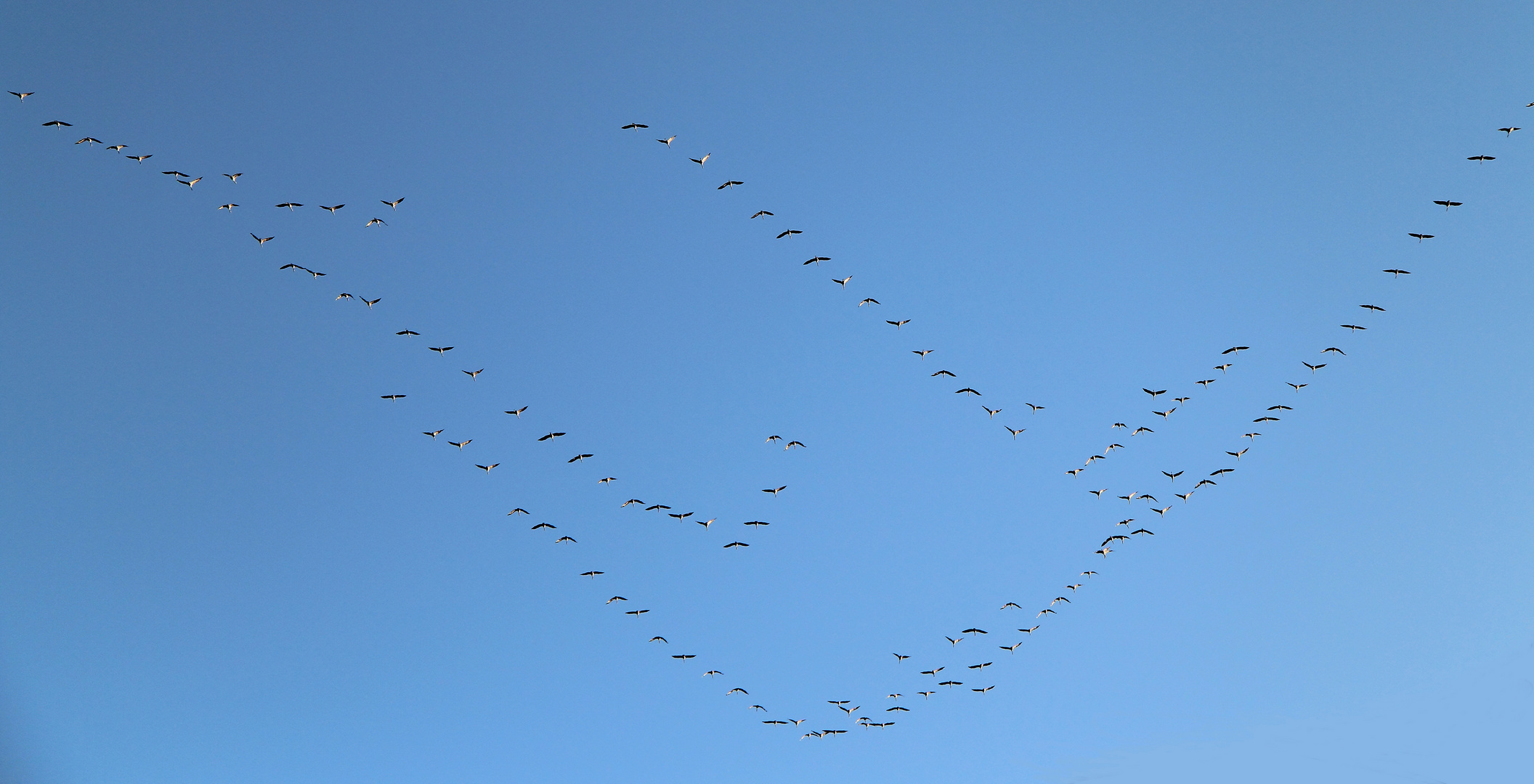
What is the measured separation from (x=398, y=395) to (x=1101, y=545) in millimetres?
25815

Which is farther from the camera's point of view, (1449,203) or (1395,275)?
(1395,275)

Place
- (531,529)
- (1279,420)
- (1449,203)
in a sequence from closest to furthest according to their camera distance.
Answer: (1449,203), (531,529), (1279,420)

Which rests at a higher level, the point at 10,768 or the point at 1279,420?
the point at 1279,420

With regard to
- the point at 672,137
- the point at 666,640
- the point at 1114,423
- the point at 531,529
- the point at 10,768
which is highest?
the point at 672,137

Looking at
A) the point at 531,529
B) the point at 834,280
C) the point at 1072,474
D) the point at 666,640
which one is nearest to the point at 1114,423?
the point at 1072,474

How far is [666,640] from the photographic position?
42062mm

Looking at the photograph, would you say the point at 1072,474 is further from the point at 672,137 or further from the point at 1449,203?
the point at 672,137

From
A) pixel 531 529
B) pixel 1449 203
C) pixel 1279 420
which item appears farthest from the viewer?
pixel 1279 420

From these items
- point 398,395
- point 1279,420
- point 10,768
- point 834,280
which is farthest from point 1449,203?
point 10,768

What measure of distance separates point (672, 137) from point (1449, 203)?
26.0 meters

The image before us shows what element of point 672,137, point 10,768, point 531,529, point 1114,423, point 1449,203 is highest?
point 672,137

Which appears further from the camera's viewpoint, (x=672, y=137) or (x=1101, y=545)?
(x=1101, y=545)

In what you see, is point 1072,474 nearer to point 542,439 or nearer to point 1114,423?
point 1114,423

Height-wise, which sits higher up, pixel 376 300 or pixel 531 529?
Result: pixel 376 300
